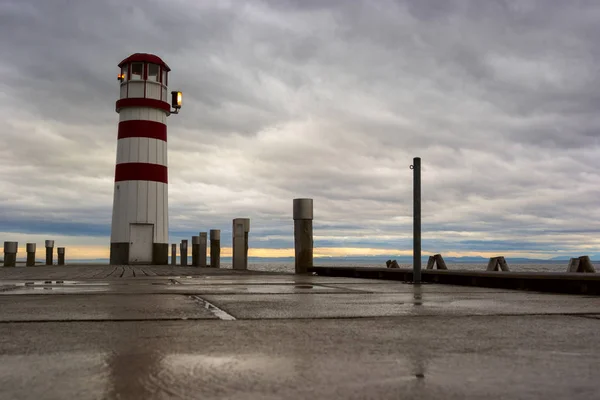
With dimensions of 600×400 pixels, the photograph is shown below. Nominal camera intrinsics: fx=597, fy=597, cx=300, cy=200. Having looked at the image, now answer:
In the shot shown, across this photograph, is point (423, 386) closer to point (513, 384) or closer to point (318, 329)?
point (513, 384)

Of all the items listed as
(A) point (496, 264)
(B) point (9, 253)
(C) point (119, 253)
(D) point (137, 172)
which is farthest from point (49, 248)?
(A) point (496, 264)

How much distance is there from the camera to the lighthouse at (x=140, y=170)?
23297mm

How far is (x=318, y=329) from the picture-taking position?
9.76 feet

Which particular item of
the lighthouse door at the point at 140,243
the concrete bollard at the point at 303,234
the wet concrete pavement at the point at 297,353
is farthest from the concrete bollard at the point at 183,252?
the wet concrete pavement at the point at 297,353

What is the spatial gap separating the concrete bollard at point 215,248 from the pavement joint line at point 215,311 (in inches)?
828

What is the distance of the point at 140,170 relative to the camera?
76.2ft

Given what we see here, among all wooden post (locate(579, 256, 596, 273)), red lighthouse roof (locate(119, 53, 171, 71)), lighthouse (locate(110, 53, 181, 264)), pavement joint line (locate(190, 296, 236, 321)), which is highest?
red lighthouse roof (locate(119, 53, 171, 71))

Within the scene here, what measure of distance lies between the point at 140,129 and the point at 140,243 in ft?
14.8

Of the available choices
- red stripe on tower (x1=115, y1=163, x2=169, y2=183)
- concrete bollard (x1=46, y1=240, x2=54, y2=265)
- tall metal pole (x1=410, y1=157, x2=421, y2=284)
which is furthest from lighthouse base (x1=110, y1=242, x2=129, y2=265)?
tall metal pole (x1=410, y1=157, x2=421, y2=284)

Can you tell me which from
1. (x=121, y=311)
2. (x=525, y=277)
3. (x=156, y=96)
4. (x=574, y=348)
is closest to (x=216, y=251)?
(x=156, y=96)

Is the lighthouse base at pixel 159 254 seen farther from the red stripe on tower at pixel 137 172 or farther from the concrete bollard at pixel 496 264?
the concrete bollard at pixel 496 264

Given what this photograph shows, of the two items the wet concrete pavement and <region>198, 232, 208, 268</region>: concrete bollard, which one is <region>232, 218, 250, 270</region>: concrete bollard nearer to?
<region>198, 232, 208, 268</region>: concrete bollard

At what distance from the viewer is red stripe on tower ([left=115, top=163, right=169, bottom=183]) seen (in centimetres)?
2323

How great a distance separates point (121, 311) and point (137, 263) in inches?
810
